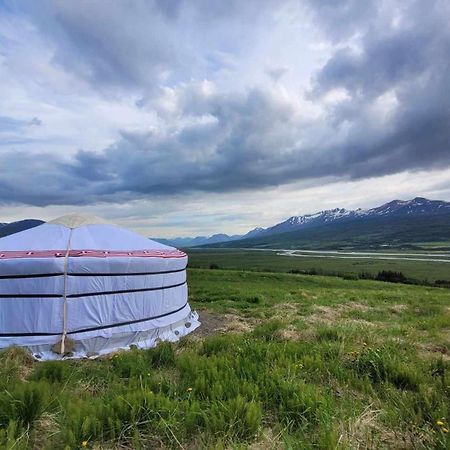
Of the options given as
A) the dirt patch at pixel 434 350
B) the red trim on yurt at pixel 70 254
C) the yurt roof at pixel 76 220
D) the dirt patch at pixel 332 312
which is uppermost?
the yurt roof at pixel 76 220

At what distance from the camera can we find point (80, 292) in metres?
5.89

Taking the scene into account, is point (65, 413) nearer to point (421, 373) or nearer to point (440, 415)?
point (440, 415)

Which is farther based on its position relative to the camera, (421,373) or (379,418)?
(421,373)

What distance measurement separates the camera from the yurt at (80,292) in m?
5.71

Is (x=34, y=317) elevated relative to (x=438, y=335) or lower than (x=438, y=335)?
elevated

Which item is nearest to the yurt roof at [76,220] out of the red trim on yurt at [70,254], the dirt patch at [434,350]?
the red trim on yurt at [70,254]

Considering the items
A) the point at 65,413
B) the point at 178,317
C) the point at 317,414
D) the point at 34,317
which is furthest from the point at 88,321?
the point at 317,414

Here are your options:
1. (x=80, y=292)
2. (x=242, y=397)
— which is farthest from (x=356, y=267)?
(x=242, y=397)

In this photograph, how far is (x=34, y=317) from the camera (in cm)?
575

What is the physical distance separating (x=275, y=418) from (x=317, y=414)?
32cm

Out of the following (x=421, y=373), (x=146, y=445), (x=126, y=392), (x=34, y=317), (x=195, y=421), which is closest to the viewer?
(x=146, y=445)

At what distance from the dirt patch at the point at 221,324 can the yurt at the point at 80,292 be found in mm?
583

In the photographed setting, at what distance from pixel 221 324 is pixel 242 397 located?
5088 millimetres

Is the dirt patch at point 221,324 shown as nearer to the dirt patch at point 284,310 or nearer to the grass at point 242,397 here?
the dirt patch at point 284,310
